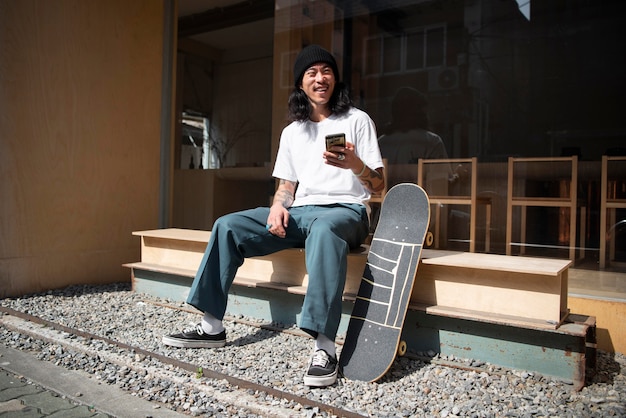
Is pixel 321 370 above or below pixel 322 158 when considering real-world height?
below

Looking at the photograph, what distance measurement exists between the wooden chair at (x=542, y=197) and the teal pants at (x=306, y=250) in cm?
128

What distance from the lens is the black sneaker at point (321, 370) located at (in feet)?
6.21

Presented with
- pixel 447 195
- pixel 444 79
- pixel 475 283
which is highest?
pixel 444 79

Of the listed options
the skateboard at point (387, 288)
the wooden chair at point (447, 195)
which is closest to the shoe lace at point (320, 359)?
the skateboard at point (387, 288)

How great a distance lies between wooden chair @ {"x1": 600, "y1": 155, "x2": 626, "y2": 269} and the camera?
2.82 meters

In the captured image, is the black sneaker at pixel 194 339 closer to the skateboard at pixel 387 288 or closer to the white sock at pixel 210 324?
the white sock at pixel 210 324

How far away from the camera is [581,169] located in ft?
10.1

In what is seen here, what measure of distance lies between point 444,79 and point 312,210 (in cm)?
376

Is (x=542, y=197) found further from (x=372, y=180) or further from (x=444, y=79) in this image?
(x=444, y=79)

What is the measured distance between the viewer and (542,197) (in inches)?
125

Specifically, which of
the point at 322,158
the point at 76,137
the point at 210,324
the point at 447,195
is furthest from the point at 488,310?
the point at 76,137

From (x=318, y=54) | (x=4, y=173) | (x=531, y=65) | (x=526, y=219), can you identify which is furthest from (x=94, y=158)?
(x=531, y=65)

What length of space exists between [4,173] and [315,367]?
2.41 meters

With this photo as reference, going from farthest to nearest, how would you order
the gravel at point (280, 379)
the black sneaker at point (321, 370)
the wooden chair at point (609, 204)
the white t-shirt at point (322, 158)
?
the wooden chair at point (609, 204) → the white t-shirt at point (322, 158) → the black sneaker at point (321, 370) → the gravel at point (280, 379)
